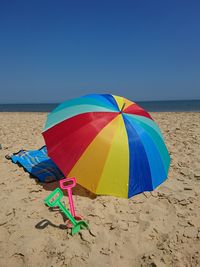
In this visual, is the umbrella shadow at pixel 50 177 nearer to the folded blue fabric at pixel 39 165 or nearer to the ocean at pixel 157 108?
the folded blue fabric at pixel 39 165

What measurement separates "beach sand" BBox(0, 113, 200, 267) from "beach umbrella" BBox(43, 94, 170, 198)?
264 mm

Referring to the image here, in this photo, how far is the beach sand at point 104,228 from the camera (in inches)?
86.4

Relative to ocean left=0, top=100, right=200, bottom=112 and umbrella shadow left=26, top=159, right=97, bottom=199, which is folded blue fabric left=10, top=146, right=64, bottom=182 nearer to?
umbrella shadow left=26, top=159, right=97, bottom=199

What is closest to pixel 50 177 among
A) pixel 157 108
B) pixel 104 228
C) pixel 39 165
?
pixel 39 165

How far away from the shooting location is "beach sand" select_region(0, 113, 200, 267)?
220 centimetres

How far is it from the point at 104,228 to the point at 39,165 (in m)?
1.84

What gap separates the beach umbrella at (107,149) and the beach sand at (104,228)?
0.87ft

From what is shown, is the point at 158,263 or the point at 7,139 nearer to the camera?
the point at 158,263

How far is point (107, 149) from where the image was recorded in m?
3.00

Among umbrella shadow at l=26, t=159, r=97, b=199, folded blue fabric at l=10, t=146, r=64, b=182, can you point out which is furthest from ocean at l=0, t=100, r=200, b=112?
umbrella shadow at l=26, t=159, r=97, b=199

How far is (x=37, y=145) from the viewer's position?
18.3 feet

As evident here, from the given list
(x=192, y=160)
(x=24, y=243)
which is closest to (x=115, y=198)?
(x=24, y=243)

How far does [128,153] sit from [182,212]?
3.29 feet

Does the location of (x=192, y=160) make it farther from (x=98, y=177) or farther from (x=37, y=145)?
(x=37, y=145)
